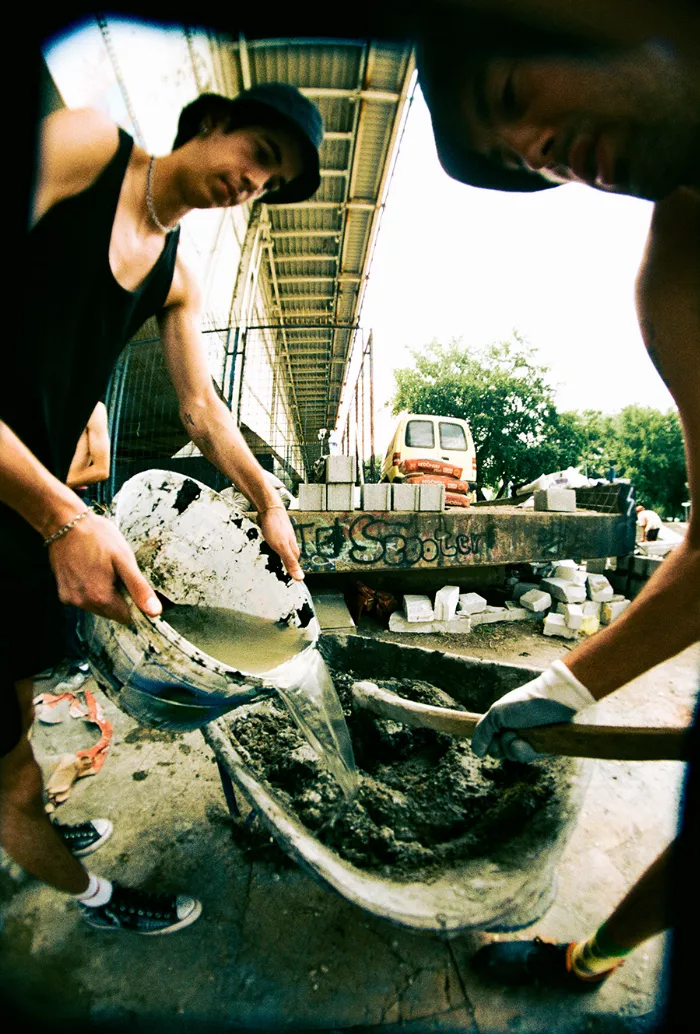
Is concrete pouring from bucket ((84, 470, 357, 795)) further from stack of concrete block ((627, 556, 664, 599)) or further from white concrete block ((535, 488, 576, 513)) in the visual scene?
stack of concrete block ((627, 556, 664, 599))

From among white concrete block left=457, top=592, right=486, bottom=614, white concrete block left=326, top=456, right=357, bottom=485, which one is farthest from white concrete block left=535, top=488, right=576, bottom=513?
white concrete block left=326, top=456, right=357, bottom=485

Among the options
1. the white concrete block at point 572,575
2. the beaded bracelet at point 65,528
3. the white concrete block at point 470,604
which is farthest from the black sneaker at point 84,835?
the white concrete block at point 572,575

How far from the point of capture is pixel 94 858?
1.63 metres

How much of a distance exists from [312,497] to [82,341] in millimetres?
2807

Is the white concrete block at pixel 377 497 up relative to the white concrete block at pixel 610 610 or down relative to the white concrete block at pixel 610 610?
up

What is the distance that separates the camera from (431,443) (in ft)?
31.4

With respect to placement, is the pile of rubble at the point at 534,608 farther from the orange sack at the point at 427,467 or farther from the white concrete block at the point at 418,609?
the orange sack at the point at 427,467

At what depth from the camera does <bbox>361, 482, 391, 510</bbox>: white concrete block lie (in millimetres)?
4016

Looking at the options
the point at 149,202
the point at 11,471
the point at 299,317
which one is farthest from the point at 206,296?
the point at 11,471

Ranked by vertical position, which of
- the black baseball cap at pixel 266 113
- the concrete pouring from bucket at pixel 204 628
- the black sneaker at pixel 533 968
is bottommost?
the black sneaker at pixel 533 968

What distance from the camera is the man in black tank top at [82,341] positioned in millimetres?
864

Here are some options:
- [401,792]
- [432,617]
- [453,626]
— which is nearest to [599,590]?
[453,626]

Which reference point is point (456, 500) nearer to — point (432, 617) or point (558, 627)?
point (558, 627)

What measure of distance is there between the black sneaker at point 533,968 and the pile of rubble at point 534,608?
3045mm
